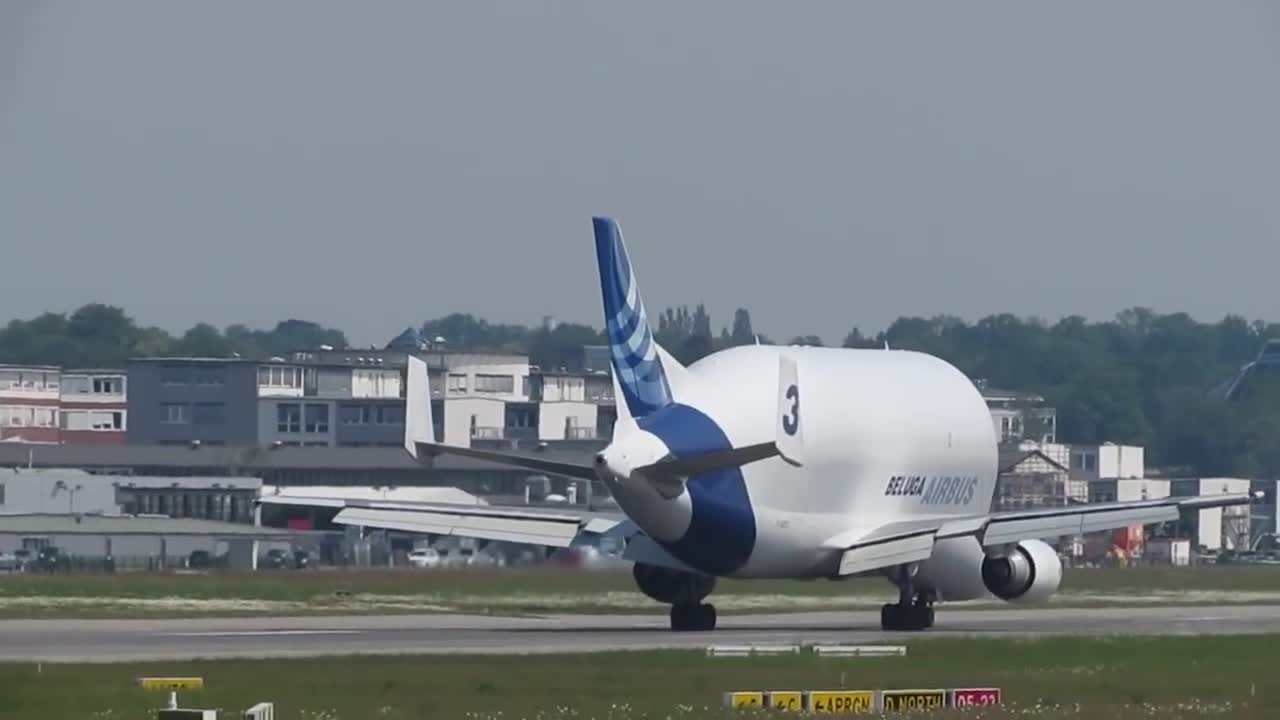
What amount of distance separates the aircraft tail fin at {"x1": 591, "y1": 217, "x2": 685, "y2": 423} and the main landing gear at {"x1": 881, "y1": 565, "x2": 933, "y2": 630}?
765 cm

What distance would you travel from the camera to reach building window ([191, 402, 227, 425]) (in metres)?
147

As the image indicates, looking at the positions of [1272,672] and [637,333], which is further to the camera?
[637,333]

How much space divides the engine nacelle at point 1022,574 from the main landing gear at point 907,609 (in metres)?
1.47

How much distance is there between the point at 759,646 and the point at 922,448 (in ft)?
51.6

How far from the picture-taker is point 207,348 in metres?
188

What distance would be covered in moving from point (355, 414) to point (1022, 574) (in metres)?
90.9

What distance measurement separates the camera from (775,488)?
185 ft

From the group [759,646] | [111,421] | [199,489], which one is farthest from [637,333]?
[111,421]

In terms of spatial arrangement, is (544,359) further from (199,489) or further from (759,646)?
(759,646)

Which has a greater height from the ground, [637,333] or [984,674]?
[637,333]

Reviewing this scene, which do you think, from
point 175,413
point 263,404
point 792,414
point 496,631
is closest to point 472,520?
point 496,631

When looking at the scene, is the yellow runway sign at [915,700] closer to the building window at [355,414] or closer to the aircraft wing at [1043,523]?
the aircraft wing at [1043,523]

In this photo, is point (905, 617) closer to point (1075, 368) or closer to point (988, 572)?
point (988, 572)

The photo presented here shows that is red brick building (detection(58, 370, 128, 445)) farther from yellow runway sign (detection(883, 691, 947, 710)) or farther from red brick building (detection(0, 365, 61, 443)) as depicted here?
yellow runway sign (detection(883, 691, 947, 710))
